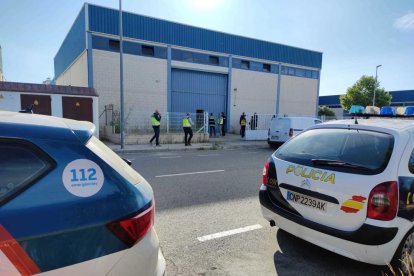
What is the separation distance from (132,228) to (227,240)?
85.6 inches

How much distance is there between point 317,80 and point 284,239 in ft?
86.2

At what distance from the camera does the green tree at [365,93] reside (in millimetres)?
41875

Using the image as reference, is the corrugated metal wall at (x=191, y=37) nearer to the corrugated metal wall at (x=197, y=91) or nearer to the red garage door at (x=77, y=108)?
the corrugated metal wall at (x=197, y=91)

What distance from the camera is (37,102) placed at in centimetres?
1315

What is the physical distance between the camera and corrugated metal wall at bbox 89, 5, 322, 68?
1625cm

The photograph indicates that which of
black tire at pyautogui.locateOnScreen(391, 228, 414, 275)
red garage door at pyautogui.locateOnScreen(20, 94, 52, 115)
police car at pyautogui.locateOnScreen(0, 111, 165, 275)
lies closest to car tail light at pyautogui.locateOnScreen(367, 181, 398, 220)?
black tire at pyautogui.locateOnScreen(391, 228, 414, 275)

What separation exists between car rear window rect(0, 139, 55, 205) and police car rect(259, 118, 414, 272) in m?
2.44

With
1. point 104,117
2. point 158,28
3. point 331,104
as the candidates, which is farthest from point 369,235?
point 331,104

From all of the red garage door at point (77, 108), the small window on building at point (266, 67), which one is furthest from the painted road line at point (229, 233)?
the small window on building at point (266, 67)

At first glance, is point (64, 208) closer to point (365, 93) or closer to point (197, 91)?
point (197, 91)

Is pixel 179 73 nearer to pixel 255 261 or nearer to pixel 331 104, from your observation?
pixel 255 261

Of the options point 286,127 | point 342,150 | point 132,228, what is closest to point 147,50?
point 286,127

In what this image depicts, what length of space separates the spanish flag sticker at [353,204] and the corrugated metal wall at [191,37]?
17.0 metres

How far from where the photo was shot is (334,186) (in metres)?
2.70
